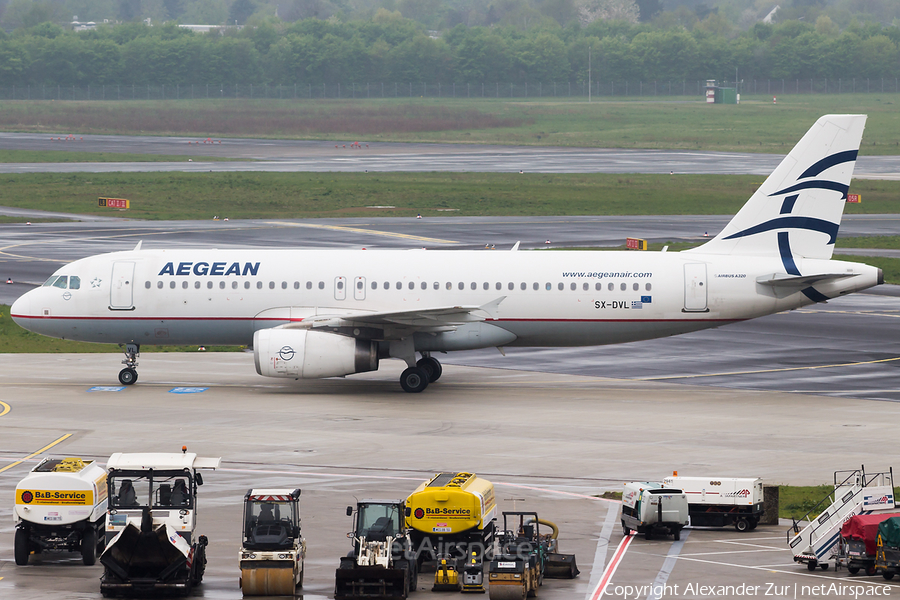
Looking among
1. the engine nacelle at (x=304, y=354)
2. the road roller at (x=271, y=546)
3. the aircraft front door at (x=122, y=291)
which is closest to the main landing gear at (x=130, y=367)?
the aircraft front door at (x=122, y=291)

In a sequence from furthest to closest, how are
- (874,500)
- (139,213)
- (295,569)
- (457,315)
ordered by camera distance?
(139,213), (457,315), (874,500), (295,569)

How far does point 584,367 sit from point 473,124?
134690mm

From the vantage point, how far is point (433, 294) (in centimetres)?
4534

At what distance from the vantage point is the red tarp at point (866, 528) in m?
23.6

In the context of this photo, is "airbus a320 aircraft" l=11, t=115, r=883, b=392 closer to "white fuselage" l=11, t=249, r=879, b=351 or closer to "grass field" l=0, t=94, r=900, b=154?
"white fuselage" l=11, t=249, r=879, b=351

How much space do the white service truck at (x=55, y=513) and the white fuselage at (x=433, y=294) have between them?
2111cm

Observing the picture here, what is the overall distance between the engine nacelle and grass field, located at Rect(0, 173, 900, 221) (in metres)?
56.3

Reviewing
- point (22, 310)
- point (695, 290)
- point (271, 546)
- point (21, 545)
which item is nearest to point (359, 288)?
point (695, 290)

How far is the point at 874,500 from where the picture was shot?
2494cm

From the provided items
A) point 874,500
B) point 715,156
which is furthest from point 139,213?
point 874,500

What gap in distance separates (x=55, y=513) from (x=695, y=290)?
27.0 metres

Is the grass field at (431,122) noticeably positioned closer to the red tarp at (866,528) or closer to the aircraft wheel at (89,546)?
the red tarp at (866,528)

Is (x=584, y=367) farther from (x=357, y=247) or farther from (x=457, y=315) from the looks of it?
(x=357, y=247)

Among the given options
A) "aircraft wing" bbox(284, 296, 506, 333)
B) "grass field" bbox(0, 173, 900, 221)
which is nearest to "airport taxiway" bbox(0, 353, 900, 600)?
"aircraft wing" bbox(284, 296, 506, 333)
